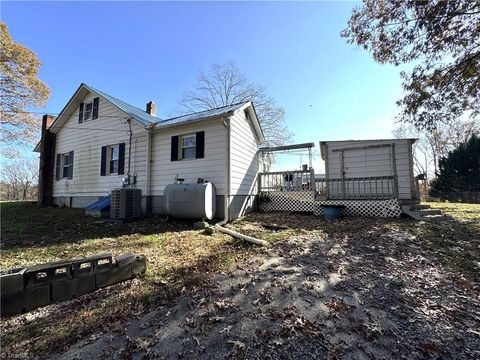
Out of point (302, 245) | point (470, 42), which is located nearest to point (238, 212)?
point (302, 245)

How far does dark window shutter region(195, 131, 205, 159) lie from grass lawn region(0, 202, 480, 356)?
2695 mm

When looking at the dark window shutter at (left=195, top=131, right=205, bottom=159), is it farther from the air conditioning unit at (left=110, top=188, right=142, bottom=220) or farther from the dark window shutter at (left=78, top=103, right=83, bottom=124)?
the dark window shutter at (left=78, top=103, right=83, bottom=124)

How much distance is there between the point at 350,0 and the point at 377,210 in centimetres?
817

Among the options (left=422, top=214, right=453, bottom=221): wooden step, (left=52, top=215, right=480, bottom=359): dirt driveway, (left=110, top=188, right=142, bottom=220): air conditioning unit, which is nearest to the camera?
(left=52, top=215, right=480, bottom=359): dirt driveway

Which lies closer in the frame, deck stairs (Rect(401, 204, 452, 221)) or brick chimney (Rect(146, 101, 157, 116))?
deck stairs (Rect(401, 204, 452, 221))

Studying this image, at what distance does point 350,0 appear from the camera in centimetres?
862

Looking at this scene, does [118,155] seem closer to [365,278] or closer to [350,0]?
[365,278]

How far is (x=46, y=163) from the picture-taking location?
1323 cm

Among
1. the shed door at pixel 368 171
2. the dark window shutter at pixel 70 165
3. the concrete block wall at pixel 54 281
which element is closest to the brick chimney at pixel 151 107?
the dark window shutter at pixel 70 165

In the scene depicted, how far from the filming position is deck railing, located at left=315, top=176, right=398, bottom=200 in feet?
32.2

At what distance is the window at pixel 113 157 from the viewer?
35.8 ft

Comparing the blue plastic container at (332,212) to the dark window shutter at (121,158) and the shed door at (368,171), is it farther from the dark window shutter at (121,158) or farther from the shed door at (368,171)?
the dark window shutter at (121,158)

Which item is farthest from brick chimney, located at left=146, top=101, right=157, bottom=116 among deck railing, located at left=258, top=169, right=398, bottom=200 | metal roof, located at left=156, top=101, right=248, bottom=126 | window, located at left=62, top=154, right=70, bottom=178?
deck railing, located at left=258, top=169, right=398, bottom=200

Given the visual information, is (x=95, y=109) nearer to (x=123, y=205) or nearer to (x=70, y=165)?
(x=70, y=165)
